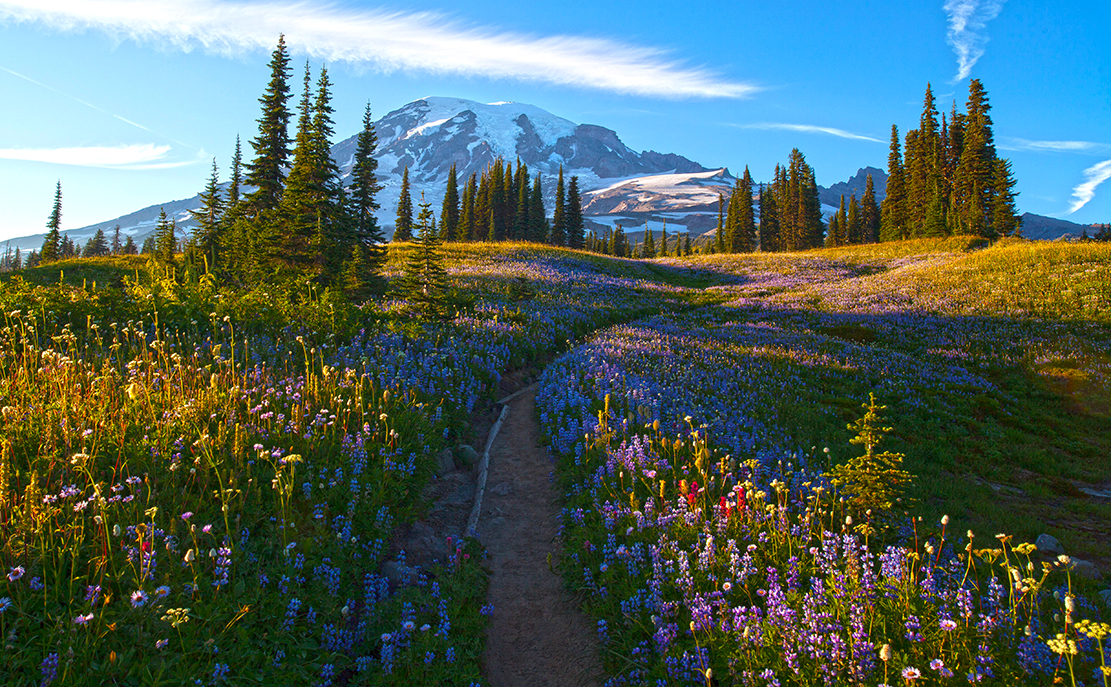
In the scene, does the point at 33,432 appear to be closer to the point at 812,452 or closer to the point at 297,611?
the point at 297,611

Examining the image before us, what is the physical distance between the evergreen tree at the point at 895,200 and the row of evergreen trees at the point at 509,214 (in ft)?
167

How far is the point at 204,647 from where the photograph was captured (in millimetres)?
3643

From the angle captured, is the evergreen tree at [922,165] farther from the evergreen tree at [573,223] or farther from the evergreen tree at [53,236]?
the evergreen tree at [53,236]

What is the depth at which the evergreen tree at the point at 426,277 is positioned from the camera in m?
15.7

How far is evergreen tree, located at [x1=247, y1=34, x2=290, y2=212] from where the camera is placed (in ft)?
106

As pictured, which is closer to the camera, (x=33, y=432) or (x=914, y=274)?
(x=33, y=432)

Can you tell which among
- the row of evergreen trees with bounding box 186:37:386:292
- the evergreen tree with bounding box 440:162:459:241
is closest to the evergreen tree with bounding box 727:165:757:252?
the evergreen tree with bounding box 440:162:459:241

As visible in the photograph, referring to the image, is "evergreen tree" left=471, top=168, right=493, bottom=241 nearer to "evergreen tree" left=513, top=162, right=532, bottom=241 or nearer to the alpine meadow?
"evergreen tree" left=513, top=162, right=532, bottom=241

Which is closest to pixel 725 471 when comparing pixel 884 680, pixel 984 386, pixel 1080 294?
pixel 884 680

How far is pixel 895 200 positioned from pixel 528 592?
9666cm

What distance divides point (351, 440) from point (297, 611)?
257cm

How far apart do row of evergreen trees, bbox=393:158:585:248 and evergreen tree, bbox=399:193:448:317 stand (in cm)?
7313

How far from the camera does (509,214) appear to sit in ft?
314

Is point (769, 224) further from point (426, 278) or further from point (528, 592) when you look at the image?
point (528, 592)
